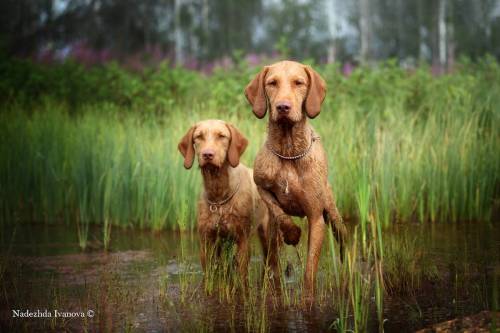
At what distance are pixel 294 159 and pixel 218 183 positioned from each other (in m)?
0.87

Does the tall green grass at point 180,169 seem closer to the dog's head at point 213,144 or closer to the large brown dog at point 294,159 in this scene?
the dog's head at point 213,144

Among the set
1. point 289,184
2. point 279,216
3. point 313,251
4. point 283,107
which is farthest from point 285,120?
point 313,251

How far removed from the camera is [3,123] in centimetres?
1014

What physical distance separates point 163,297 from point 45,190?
461 cm

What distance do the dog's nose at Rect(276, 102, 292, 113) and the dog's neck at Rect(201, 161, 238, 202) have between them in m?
1.14

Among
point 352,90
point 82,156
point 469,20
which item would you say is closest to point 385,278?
point 82,156

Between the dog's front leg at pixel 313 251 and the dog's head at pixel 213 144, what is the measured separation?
932 millimetres

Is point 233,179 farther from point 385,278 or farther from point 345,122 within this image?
point 345,122

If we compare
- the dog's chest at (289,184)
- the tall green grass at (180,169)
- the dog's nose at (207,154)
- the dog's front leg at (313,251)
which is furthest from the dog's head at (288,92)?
the tall green grass at (180,169)

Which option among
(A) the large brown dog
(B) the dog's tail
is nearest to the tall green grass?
(B) the dog's tail

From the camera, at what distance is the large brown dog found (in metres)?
4.93

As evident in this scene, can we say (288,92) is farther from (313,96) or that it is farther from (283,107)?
(313,96)

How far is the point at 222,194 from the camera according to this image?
5.70 m

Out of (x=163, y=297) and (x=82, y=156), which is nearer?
(x=163, y=297)
